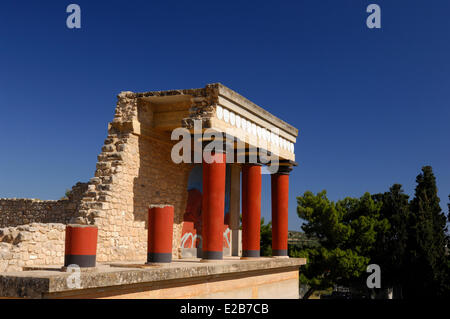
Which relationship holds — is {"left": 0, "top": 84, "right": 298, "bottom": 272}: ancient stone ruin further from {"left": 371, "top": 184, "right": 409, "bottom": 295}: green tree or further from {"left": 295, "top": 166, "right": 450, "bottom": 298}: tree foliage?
{"left": 371, "top": 184, "right": 409, "bottom": 295}: green tree

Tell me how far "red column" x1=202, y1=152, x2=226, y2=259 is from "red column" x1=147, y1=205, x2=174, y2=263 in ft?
9.93

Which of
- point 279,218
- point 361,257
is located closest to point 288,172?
point 279,218

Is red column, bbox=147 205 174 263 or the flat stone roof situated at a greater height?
red column, bbox=147 205 174 263

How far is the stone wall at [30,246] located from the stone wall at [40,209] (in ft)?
10.6

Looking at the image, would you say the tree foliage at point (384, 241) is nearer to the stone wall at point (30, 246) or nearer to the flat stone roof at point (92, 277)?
the flat stone roof at point (92, 277)

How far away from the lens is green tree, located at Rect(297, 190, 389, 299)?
92.5ft

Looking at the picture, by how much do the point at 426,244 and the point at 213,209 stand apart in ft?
62.7

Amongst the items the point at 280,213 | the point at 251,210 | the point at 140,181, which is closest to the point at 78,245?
the point at 140,181

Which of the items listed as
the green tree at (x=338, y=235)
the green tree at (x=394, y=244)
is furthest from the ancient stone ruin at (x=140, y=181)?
the green tree at (x=394, y=244)

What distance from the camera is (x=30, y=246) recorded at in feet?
32.1

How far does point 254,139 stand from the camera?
14.8m

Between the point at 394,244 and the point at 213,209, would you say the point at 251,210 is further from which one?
the point at 394,244

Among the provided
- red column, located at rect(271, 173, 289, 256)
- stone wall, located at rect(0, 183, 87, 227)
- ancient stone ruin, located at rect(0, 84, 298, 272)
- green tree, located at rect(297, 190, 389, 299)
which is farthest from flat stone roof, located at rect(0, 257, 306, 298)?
green tree, located at rect(297, 190, 389, 299)
